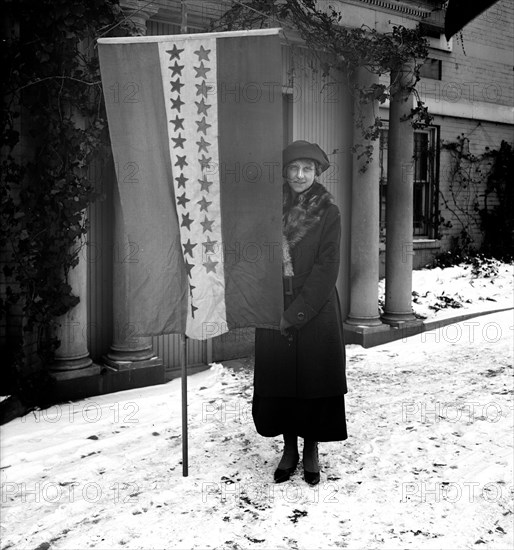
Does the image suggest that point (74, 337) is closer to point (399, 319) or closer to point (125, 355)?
point (125, 355)

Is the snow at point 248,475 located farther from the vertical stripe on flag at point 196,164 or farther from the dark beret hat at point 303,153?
the dark beret hat at point 303,153

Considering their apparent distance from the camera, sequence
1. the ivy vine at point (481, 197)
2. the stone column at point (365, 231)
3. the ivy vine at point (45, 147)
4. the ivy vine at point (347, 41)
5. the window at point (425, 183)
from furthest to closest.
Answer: the ivy vine at point (481, 197) < the window at point (425, 183) < the stone column at point (365, 231) < the ivy vine at point (347, 41) < the ivy vine at point (45, 147)

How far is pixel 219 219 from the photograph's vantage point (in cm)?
332

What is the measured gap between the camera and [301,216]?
11.3 ft

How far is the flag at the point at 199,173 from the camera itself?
3242 mm

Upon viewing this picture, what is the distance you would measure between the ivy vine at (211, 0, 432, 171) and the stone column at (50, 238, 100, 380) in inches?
105

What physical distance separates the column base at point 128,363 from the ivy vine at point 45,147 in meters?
0.59

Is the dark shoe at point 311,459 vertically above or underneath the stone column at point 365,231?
underneath

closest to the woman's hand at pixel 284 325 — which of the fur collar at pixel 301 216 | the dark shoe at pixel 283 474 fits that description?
the fur collar at pixel 301 216

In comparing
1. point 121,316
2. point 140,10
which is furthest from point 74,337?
point 140,10

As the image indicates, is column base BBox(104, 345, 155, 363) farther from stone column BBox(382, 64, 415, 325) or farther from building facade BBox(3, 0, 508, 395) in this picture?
stone column BBox(382, 64, 415, 325)

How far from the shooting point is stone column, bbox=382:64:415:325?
7.20m

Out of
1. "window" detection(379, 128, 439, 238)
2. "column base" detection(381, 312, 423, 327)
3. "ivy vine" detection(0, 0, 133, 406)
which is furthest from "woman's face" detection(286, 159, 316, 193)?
"window" detection(379, 128, 439, 238)

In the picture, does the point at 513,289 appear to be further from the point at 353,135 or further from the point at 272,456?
the point at 272,456
